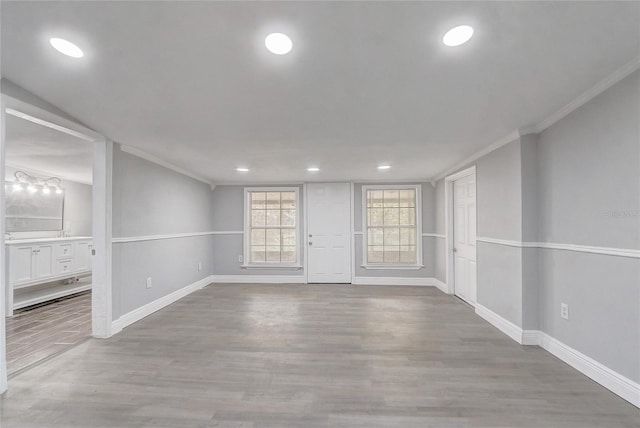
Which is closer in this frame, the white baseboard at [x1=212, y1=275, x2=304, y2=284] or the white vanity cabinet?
the white vanity cabinet

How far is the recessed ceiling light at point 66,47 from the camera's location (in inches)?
64.7

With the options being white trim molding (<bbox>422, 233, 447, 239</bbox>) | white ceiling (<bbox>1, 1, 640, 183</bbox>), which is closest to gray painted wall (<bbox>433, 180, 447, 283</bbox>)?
white trim molding (<bbox>422, 233, 447, 239</bbox>)

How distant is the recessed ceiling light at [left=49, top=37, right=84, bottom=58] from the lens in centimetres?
164

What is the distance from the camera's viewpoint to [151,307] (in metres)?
3.82

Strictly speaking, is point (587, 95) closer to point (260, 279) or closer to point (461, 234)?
point (461, 234)

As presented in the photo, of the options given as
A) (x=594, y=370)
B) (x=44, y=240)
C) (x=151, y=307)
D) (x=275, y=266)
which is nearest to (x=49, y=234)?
(x=44, y=240)

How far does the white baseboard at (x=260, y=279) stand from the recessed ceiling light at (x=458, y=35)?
4944mm

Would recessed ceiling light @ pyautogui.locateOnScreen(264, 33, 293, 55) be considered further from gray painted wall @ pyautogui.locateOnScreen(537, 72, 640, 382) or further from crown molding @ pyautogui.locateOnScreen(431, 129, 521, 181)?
crown molding @ pyautogui.locateOnScreen(431, 129, 521, 181)

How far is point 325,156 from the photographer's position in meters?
3.81

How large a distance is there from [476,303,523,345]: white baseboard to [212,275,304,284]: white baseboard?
330cm

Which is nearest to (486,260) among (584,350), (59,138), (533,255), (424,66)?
(533,255)

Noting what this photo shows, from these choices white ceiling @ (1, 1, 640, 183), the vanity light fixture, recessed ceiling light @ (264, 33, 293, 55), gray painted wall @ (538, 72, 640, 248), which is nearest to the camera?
white ceiling @ (1, 1, 640, 183)

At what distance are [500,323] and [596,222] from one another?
1.58 m

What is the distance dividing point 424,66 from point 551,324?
2619mm
